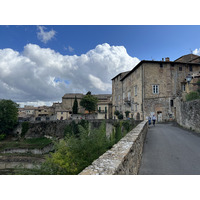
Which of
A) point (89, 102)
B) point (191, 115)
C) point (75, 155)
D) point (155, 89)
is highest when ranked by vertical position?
point (155, 89)

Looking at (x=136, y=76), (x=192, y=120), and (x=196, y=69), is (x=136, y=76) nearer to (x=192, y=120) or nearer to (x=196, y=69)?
(x=196, y=69)

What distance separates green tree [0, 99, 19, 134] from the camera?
125ft

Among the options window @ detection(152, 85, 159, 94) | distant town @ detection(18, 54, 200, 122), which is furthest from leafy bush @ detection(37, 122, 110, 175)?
window @ detection(152, 85, 159, 94)

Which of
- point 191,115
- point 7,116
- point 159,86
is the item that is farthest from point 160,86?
point 7,116

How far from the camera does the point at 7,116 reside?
38.9 metres

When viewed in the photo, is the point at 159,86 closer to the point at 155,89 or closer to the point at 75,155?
the point at 155,89

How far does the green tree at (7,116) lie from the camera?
38.2 m

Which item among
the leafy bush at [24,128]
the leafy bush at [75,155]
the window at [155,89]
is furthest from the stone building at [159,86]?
the leafy bush at [24,128]

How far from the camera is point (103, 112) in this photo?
158 feet

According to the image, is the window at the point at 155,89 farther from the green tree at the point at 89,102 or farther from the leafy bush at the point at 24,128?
the leafy bush at the point at 24,128

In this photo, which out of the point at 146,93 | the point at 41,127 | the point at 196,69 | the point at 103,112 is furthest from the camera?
the point at 103,112

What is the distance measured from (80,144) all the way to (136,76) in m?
23.5

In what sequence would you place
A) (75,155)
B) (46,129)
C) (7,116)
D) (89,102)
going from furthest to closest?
(89,102) → (7,116) → (46,129) → (75,155)

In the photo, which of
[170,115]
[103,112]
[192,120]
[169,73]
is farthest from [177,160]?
[103,112]
